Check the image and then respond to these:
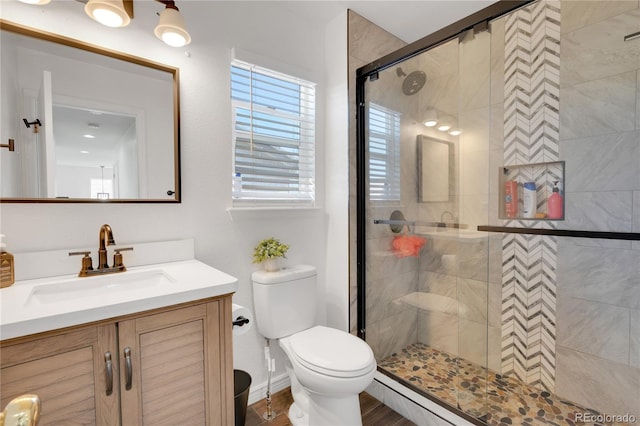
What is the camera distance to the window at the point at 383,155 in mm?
2096

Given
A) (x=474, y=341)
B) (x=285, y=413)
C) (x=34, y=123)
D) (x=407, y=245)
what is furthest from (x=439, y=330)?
(x=34, y=123)

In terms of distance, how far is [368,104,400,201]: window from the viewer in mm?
2096

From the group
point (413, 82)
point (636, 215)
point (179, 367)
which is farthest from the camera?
point (413, 82)

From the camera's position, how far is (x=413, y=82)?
6.44ft

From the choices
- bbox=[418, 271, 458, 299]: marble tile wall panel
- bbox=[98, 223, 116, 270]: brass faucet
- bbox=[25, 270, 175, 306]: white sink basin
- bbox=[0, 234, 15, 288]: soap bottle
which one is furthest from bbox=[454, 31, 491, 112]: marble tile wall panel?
bbox=[0, 234, 15, 288]: soap bottle

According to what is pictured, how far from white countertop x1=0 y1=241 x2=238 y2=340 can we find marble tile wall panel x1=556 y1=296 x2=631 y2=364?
78.7 inches

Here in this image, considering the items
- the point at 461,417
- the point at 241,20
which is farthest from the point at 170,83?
the point at 461,417

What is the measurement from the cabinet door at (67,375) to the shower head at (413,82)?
6.63 feet

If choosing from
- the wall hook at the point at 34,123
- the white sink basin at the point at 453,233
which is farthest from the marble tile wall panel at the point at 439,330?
the wall hook at the point at 34,123

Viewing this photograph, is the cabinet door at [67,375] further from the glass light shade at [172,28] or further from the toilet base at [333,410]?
the glass light shade at [172,28]

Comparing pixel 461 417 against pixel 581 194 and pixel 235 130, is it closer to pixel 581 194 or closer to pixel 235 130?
pixel 581 194

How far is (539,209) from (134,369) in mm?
2244

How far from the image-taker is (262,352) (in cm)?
190

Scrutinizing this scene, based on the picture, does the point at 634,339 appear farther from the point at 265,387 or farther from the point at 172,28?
the point at 172,28
